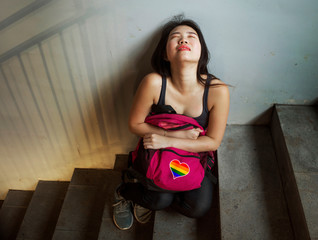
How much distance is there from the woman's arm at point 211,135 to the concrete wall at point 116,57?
8.3 inches

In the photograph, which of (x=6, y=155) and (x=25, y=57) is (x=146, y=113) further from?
(x=6, y=155)

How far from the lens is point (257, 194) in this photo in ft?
5.28

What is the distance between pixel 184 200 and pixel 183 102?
600 mm

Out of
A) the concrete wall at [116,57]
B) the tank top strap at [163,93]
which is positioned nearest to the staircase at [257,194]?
the concrete wall at [116,57]

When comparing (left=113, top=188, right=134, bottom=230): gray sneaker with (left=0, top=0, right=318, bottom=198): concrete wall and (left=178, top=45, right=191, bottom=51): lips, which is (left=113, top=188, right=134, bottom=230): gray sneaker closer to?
(left=0, top=0, right=318, bottom=198): concrete wall

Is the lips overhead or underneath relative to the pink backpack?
overhead

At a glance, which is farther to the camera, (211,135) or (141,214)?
(141,214)

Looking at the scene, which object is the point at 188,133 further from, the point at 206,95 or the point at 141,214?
the point at 141,214

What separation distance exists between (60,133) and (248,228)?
5.13 ft

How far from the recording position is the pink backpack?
1.43m

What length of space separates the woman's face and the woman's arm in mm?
279

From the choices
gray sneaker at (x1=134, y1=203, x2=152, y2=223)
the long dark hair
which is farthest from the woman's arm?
gray sneaker at (x1=134, y1=203, x2=152, y2=223)

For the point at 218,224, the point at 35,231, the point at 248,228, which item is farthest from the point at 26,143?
the point at 248,228

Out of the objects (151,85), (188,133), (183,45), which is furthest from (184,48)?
(188,133)
